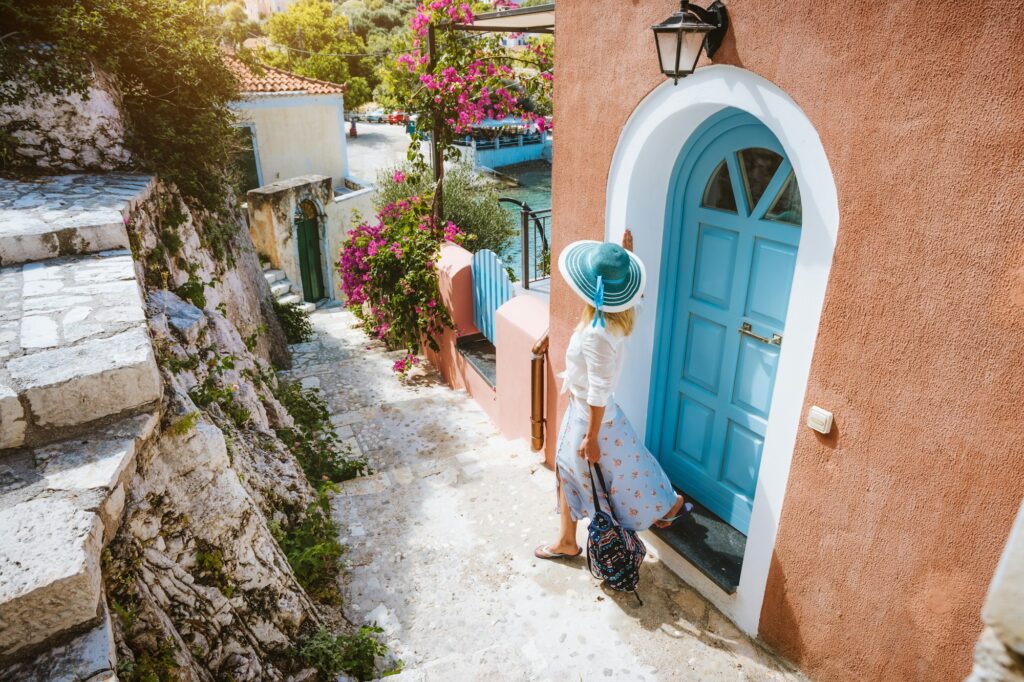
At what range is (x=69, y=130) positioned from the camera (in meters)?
4.47

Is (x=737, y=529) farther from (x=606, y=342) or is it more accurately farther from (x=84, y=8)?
(x=84, y=8)

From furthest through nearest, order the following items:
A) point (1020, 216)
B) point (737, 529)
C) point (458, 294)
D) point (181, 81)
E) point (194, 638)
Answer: point (458, 294), point (181, 81), point (737, 529), point (194, 638), point (1020, 216)

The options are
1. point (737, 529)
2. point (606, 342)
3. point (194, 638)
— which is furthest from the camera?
point (737, 529)

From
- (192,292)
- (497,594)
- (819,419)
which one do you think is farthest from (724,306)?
(192,292)

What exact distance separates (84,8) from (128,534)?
14.4 feet

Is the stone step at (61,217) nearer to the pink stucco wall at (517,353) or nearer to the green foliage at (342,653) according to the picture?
the green foliage at (342,653)

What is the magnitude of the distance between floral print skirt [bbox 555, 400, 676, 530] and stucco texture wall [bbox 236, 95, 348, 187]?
53.3 ft

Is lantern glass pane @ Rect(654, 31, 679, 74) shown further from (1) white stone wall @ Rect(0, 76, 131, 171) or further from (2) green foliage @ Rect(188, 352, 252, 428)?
(1) white stone wall @ Rect(0, 76, 131, 171)

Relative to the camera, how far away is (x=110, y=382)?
2.12 metres

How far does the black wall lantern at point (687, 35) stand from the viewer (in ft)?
8.45

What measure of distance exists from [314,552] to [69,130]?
364cm

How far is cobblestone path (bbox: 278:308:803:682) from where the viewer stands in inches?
116

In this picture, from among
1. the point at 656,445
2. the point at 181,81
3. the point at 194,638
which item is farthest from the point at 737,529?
the point at 181,81

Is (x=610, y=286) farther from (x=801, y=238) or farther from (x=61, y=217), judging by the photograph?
(x=61, y=217)
